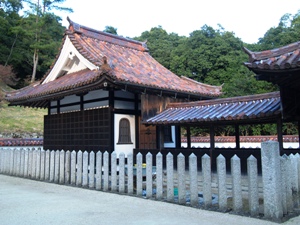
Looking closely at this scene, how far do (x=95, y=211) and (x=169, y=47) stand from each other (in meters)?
36.2

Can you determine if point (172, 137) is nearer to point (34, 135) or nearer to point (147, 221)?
point (147, 221)

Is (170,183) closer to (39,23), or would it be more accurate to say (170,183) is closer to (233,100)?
(233,100)

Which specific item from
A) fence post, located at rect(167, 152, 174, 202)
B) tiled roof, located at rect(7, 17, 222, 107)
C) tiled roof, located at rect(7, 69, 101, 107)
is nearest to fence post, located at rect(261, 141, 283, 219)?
fence post, located at rect(167, 152, 174, 202)

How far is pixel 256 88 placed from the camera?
27.6 meters

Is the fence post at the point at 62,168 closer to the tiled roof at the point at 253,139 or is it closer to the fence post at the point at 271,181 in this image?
the fence post at the point at 271,181

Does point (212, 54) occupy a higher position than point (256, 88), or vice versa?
point (212, 54)

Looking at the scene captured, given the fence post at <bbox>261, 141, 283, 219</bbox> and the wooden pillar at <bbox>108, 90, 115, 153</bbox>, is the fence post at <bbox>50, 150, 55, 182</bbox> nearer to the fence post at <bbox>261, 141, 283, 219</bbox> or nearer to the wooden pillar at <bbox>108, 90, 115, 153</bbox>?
the wooden pillar at <bbox>108, 90, 115, 153</bbox>

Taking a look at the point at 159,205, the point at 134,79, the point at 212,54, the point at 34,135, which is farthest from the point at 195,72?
the point at 159,205

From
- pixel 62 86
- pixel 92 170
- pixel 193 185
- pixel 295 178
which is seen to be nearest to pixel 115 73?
pixel 62 86

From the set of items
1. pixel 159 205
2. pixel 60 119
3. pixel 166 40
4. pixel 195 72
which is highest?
pixel 166 40

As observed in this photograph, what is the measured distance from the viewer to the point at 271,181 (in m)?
5.21

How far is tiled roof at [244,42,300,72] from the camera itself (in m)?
5.65

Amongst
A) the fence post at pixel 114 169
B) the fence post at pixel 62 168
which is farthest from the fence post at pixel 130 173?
the fence post at pixel 62 168

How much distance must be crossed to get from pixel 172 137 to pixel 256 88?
17.5 meters
